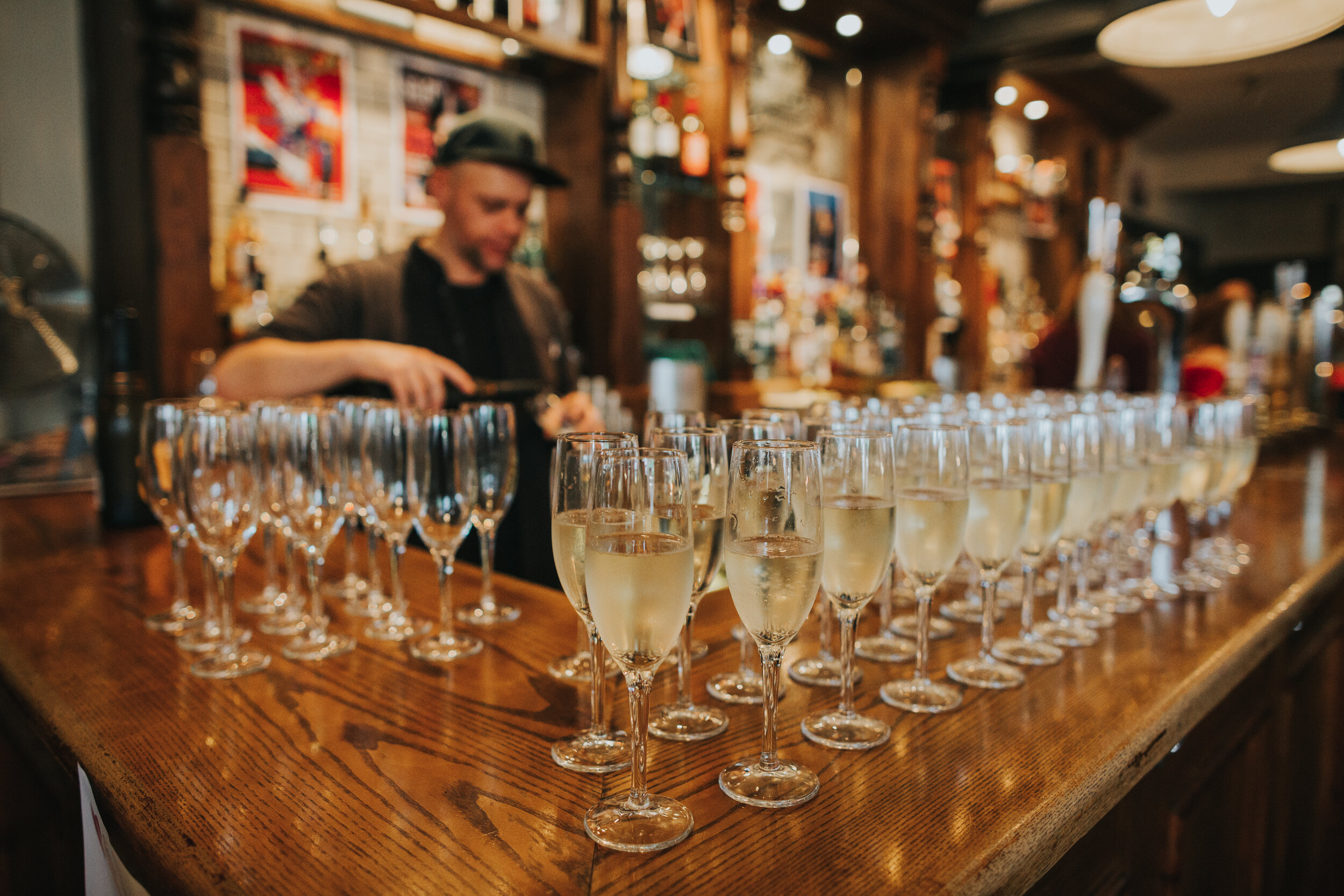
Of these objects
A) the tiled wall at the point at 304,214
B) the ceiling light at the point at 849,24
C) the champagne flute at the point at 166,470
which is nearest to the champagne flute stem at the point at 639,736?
the champagne flute at the point at 166,470

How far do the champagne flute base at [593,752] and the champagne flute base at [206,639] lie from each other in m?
0.49

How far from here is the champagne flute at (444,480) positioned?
102 centimetres

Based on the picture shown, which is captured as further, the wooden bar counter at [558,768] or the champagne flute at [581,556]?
the champagne flute at [581,556]

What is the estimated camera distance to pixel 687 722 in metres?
0.82

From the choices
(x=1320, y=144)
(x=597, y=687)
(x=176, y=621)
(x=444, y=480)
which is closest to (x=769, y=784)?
(x=597, y=687)

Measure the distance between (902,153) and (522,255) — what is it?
2.53 meters

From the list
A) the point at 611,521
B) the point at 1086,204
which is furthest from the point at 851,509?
the point at 1086,204

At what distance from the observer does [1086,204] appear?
6.76 metres

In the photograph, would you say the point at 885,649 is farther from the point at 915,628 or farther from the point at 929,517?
the point at 929,517

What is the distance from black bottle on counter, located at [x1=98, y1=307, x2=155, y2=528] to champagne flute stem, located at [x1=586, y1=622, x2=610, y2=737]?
124 cm

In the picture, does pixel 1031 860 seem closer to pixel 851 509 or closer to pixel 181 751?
pixel 851 509

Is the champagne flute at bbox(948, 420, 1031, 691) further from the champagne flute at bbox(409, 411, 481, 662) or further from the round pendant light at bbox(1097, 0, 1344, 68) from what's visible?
the round pendant light at bbox(1097, 0, 1344, 68)

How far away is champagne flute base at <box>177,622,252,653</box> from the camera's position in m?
1.02

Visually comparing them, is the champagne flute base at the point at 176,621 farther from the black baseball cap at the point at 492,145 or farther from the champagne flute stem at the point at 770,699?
the black baseball cap at the point at 492,145
